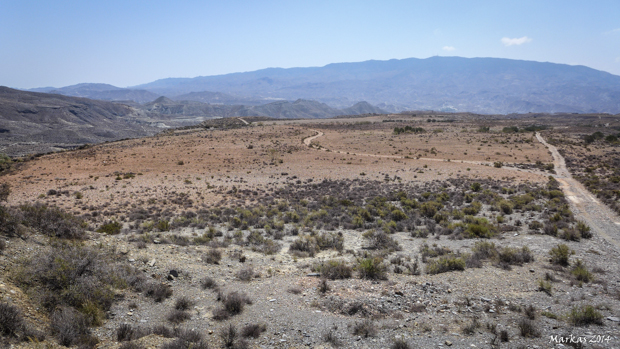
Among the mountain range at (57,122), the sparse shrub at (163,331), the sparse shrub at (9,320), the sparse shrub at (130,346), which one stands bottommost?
the sparse shrub at (163,331)

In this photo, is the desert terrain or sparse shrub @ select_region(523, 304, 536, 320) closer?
the desert terrain

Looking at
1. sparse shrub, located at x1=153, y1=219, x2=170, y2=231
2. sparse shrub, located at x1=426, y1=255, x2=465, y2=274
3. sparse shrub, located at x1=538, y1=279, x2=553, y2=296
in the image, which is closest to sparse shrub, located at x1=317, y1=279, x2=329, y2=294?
sparse shrub, located at x1=426, y1=255, x2=465, y2=274

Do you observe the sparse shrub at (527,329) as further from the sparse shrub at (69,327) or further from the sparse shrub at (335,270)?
the sparse shrub at (69,327)

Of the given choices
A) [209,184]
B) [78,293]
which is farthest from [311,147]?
[78,293]

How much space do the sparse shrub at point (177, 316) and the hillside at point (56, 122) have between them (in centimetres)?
8314

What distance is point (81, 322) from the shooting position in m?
6.07

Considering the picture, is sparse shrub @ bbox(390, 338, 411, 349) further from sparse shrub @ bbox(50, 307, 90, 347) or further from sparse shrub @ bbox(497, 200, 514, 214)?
sparse shrub @ bbox(497, 200, 514, 214)

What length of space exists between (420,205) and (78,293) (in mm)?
17614

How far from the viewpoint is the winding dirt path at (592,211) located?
46.2ft

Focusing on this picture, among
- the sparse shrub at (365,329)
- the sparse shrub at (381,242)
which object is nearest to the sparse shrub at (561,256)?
the sparse shrub at (381,242)

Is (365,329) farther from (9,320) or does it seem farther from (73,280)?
(73,280)

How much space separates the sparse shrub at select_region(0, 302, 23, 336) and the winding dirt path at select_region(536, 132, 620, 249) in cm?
1854

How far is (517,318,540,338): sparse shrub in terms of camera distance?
6.52 meters

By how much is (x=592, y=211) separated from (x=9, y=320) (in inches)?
958
